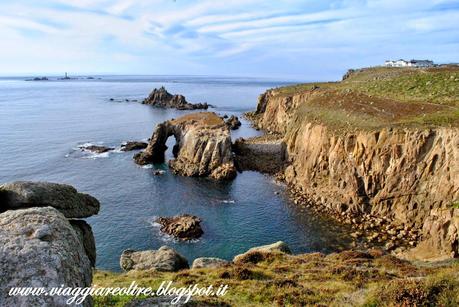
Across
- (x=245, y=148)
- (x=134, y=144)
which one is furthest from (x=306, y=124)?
(x=134, y=144)

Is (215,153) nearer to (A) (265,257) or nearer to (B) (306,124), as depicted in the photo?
(B) (306,124)

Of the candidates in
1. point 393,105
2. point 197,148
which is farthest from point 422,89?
point 197,148

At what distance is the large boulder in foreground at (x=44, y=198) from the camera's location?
73.0ft

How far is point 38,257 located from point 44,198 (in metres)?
10.8

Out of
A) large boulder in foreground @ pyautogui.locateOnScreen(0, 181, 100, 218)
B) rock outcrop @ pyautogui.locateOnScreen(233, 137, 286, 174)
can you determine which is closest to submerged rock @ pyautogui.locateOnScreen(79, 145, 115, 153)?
rock outcrop @ pyautogui.locateOnScreen(233, 137, 286, 174)

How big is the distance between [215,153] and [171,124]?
1862 cm

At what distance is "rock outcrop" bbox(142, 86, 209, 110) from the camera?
177600 mm

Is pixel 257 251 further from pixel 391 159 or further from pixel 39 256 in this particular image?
pixel 391 159

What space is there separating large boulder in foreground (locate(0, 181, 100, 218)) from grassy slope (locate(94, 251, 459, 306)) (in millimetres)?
5731

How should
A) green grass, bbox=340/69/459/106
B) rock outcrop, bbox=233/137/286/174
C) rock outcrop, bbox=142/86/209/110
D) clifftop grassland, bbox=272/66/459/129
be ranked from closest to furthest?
clifftop grassland, bbox=272/66/459/129, green grass, bbox=340/69/459/106, rock outcrop, bbox=233/137/286/174, rock outcrop, bbox=142/86/209/110

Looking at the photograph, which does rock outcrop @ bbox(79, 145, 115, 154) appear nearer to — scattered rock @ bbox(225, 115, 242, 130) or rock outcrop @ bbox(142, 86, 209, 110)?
scattered rock @ bbox(225, 115, 242, 130)

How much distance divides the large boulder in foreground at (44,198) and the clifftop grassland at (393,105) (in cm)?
4520

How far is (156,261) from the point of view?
1364 inches

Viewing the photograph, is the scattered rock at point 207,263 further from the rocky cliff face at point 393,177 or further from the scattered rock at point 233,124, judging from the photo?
the scattered rock at point 233,124
